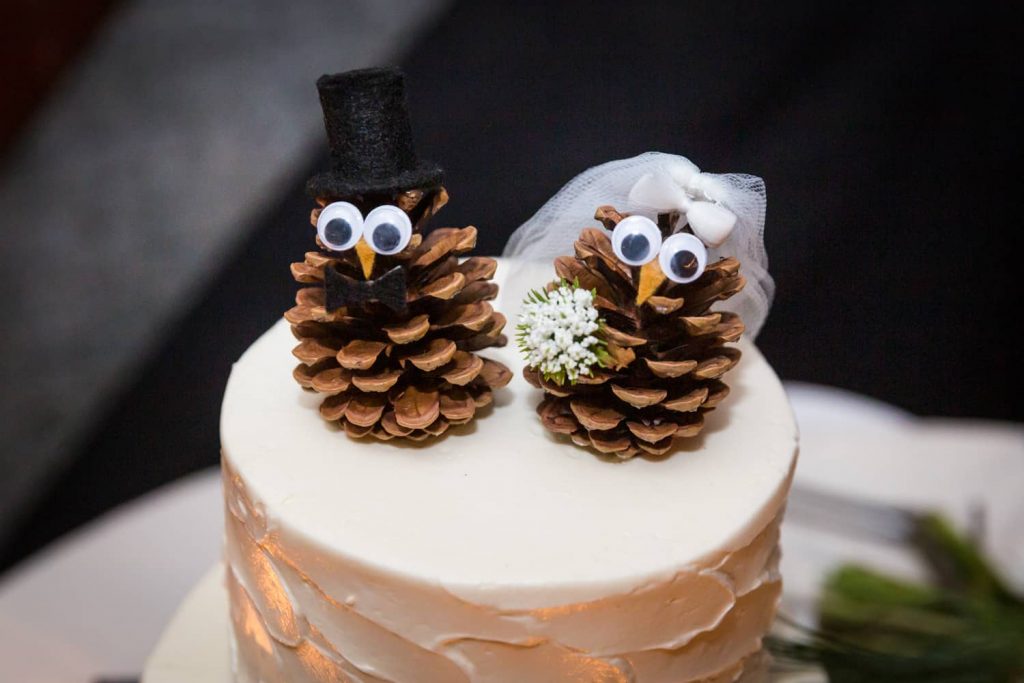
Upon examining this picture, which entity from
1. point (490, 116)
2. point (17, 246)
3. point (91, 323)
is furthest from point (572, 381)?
point (17, 246)

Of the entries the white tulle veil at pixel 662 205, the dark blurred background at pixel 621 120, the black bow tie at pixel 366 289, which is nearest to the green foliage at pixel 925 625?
the white tulle veil at pixel 662 205

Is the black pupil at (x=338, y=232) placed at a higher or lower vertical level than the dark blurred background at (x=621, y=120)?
higher

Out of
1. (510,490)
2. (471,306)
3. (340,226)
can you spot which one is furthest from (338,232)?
(510,490)

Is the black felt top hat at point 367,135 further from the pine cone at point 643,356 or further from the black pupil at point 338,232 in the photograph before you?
the pine cone at point 643,356

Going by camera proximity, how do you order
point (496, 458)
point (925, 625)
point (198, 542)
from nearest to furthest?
point (496, 458)
point (925, 625)
point (198, 542)

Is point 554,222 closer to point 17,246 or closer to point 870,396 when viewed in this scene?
point 870,396

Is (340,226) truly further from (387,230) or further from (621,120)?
(621,120)

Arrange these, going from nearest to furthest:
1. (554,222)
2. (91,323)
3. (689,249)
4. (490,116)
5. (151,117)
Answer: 1. (689,249)
2. (554,222)
3. (490,116)
4. (91,323)
5. (151,117)
